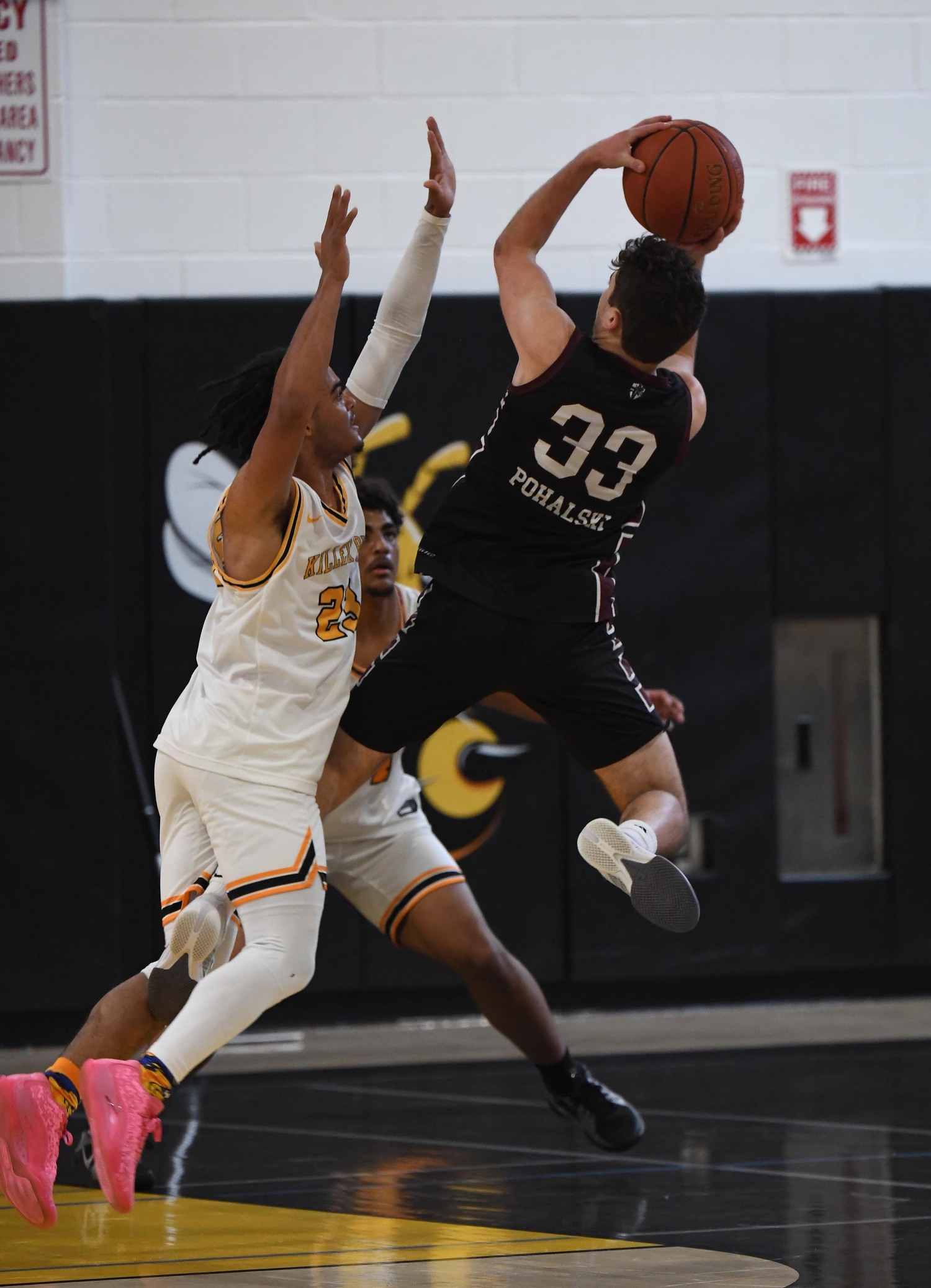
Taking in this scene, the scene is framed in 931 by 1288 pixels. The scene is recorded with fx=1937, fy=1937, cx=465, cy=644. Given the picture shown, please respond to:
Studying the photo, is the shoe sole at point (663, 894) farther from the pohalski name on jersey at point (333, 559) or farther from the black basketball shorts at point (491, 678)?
the pohalski name on jersey at point (333, 559)

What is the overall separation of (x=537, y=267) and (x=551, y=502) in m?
Result: 0.49

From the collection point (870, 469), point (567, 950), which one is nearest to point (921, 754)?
point (870, 469)

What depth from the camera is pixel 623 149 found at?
4.08 metres

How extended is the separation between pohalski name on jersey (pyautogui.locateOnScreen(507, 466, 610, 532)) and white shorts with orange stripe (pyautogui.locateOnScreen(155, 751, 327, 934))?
2.60ft

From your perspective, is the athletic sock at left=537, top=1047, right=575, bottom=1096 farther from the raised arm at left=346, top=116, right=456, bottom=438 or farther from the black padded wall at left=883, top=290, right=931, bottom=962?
the black padded wall at left=883, top=290, right=931, bottom=962

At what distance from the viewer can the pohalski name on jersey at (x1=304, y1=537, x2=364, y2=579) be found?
12.8ft

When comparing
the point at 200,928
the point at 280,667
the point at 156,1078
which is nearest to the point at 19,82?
the point at 280,667

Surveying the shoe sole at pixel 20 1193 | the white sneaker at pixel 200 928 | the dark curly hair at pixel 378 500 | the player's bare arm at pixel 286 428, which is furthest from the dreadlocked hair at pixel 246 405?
the shoe sole at pixel 20 1193

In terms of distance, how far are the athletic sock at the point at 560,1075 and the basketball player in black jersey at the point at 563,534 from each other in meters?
0.85

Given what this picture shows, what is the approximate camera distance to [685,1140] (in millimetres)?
5055

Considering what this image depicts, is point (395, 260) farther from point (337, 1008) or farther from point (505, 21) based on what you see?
point (337, 1008)

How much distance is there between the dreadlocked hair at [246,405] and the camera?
4184mm

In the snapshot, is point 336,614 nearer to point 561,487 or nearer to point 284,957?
point 561,487

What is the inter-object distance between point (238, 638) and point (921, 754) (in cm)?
467
